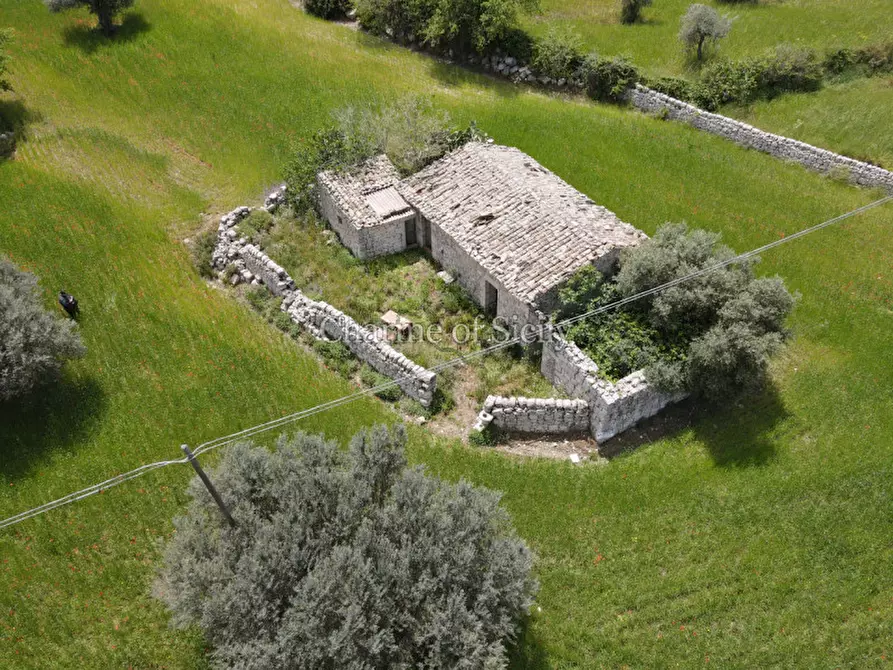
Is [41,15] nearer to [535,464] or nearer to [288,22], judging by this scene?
[288,22]

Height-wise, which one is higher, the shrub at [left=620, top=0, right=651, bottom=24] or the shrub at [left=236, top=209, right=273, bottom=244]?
the shrub at [left=620, top=0, right=651, bottom=24]

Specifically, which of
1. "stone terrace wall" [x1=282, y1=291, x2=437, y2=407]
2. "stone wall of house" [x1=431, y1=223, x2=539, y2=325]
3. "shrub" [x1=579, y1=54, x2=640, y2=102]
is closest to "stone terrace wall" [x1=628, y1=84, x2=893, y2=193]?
"shrub" [x1=579, y1=54, x2=640, y2=102]

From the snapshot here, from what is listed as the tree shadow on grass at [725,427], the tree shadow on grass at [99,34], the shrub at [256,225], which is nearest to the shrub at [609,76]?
the shrub at [256,225]

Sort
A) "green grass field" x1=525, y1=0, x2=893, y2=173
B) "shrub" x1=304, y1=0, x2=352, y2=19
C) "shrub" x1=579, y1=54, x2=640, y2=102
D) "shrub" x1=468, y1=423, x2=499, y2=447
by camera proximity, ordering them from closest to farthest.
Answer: "shrub" x1=468, y1=423, x2=499, y2=447
"green grass field" x1=525, y1=0, x2=893, y2=173
"shrub" x1=579, y1=54, x2=640, y2=102
"shrub" x1=304, y1=0, x2=352, y2=19

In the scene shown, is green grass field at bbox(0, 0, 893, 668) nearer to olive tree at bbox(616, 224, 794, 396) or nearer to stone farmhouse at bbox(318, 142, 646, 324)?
olive tree at bbox(616, 224, 794, 396)

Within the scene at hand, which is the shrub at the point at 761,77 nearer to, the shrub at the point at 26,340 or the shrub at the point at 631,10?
the shrub at the point at 631,10

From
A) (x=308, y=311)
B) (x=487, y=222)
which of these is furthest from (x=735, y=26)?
(x=308, y=311)
